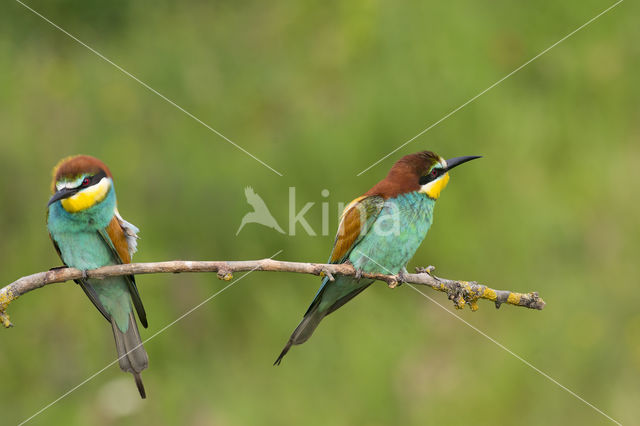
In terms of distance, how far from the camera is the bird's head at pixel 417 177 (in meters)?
2.35

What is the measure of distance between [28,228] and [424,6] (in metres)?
3.05

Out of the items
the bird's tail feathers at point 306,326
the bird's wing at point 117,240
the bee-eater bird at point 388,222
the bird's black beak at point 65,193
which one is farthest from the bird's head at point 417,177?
the bird's black beak at point 65,193

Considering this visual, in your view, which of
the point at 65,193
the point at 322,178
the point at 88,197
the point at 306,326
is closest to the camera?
the point at 65,193

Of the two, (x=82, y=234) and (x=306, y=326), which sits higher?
(x=82, y=234)

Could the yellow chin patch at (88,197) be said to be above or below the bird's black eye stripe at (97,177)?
below

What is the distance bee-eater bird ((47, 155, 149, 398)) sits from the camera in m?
1.82

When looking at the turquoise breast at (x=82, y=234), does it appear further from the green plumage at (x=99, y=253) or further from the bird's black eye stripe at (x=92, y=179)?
the bird's black eye stripe at (x=92, y=179)

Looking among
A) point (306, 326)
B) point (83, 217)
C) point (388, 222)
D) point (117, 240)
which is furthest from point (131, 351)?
point (388, 222)

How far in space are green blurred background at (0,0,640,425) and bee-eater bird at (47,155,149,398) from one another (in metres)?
2.28

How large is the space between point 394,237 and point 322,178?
7.54ft

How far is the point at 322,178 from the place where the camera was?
4.82 metres

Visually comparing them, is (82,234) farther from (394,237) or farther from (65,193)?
(394,237)

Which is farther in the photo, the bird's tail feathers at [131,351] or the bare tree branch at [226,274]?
the bird's tail feathers at [131,351]

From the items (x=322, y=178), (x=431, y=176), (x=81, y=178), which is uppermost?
(x=81, y=178)
